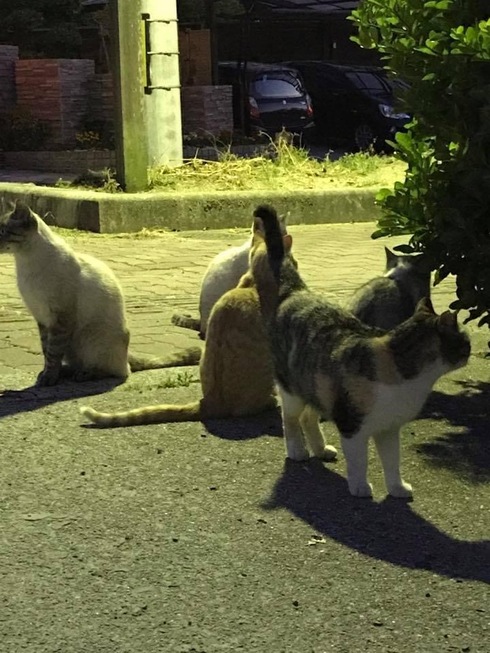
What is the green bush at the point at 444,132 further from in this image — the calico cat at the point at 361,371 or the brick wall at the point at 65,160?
the brick wall at the point at 65,160

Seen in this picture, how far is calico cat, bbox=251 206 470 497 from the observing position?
466cm

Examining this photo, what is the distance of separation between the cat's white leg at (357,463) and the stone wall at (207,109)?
16725mm

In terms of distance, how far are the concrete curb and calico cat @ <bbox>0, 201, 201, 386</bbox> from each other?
204 inches

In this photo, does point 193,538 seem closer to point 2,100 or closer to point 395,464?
point 395,464

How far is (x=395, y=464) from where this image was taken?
478 centimetres

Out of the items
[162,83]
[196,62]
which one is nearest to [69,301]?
[162,83]

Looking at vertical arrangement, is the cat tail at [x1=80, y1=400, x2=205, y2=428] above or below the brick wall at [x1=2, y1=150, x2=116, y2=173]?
above

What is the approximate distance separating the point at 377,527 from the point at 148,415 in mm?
1551

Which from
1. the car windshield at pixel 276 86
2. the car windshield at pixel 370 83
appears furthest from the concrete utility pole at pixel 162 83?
the car windshield at pixel 370 83

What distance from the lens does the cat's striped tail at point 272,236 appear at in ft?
17.4

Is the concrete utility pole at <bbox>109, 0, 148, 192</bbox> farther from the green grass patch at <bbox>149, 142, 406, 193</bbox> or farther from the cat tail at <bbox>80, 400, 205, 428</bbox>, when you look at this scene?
the cat tail at <bbox>80, 400, 205, 428</bbox>

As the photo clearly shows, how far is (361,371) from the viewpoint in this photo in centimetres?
470

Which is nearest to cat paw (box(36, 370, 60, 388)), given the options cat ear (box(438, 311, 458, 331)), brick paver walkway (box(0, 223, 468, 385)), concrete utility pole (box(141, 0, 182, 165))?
brick paver walkway (box(0, 223, 468, 385))

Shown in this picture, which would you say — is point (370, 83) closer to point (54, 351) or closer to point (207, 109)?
point (207, 109)
